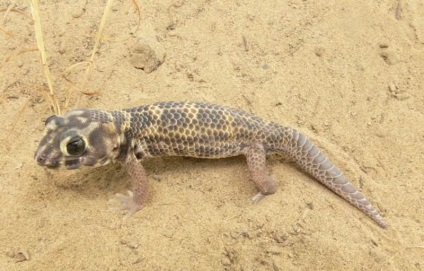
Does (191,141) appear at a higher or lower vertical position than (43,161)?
higher

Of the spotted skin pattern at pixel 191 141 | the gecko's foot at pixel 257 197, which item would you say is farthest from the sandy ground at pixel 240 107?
the spotted skin pattern at pixel 191 141

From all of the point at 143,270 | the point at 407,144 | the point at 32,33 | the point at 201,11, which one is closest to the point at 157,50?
the point at 201,11

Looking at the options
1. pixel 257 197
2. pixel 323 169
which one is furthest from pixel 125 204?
pixel 323 169

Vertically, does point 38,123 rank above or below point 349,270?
below

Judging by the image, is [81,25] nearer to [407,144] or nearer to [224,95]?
[224,95]

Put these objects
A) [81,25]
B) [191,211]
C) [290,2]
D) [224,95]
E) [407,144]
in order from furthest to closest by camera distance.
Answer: [290,2], [81,25], [224,95], [407,144], [191,211]

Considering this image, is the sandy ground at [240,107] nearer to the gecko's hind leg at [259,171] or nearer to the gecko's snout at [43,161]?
the gecko's hind leg at [259,171]

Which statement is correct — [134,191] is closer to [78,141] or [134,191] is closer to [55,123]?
[78,141]
